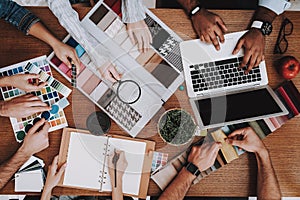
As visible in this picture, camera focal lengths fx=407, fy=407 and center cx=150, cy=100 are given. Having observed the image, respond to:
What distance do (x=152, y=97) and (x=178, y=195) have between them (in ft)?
1.28

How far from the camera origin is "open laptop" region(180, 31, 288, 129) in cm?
153

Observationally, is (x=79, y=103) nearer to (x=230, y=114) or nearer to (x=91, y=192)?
(x=91, y=192)

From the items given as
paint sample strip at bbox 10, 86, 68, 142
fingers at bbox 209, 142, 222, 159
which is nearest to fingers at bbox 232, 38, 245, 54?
fingers at bbox 209, 142, 222, 159

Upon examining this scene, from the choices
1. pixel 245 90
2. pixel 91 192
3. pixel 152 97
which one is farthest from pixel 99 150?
pixel 245 90

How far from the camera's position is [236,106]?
152 centimetres

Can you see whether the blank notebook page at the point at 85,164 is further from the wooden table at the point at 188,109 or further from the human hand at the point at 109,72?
the human hand at the point at 109,72

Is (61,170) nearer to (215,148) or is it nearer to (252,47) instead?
(215,148)

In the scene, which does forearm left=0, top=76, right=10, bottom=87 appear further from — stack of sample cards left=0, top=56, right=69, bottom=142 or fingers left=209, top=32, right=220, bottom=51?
fingers left=209, top=32, right=220, bottom=51

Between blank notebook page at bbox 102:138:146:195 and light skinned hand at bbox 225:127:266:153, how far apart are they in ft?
1.12

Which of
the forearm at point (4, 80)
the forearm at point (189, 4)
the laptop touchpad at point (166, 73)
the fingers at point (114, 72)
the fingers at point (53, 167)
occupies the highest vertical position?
the forearm at point (189, 4)

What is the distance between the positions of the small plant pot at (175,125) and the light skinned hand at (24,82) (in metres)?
0.47

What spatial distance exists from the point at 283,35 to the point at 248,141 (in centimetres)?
42

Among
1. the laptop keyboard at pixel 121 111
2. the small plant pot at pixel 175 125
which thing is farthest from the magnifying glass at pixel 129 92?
the small plant pot at pixel 175 125

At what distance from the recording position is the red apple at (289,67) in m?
1.49
